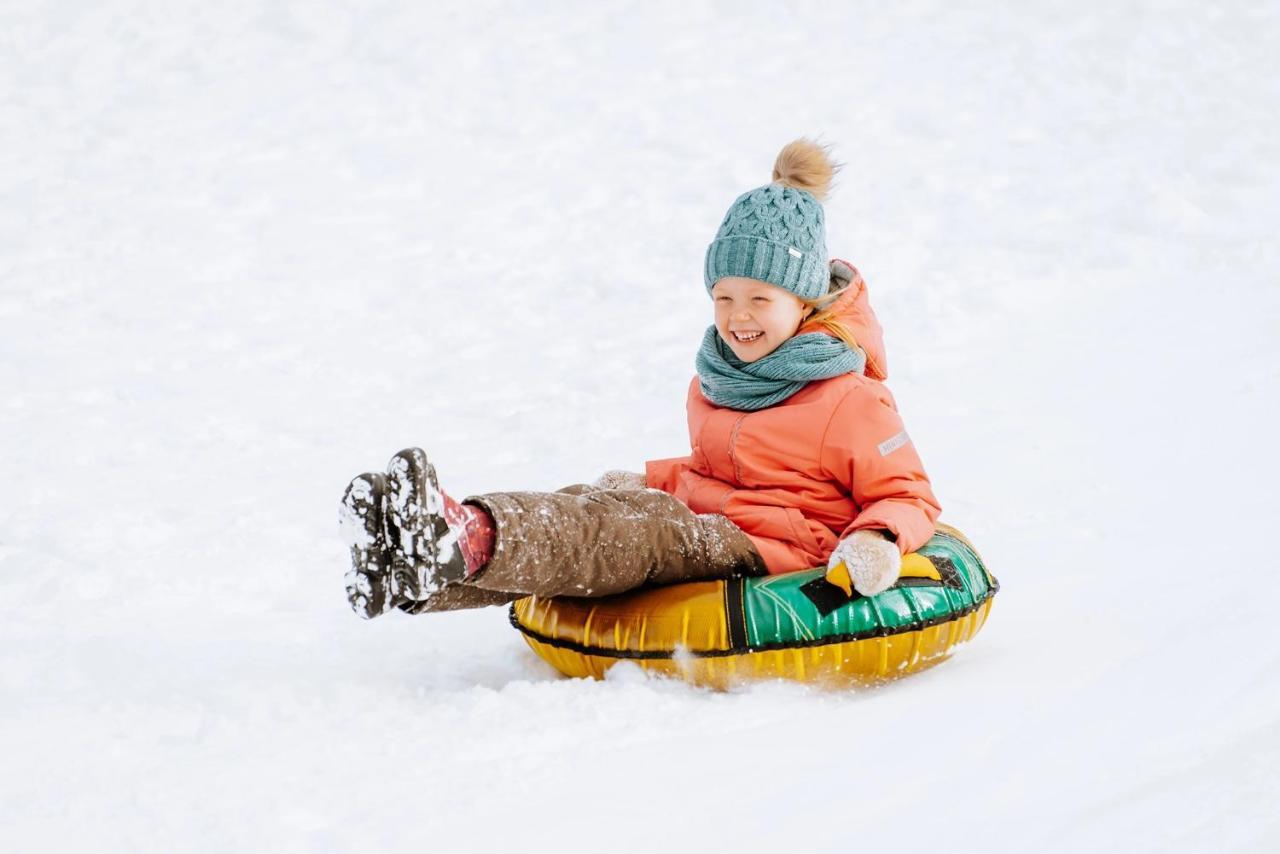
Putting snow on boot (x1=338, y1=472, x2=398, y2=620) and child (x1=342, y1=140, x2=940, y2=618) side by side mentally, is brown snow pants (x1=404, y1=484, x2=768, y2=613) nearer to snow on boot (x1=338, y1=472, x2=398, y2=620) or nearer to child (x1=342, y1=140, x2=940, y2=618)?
child (x1=342, y1=140, x2=940, y2=618)

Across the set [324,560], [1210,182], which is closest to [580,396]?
[324,560]

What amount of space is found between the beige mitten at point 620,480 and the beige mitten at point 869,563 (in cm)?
80

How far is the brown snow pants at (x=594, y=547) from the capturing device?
2893mm

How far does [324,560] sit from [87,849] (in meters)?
2.20

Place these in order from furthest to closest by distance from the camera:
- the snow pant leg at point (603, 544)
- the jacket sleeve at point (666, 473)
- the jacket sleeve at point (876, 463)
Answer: the jacket sleeve at point (666, 473), the jacket sleeve at point (876, 463), the snow pant leg at point (603, 544)

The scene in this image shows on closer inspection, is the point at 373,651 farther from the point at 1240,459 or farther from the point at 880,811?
the point at 1240,459

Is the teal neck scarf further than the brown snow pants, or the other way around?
the teal neck scarf

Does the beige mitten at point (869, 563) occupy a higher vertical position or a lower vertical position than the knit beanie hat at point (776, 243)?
lower

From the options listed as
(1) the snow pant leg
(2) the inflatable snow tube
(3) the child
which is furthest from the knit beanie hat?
(2) the inflatable snow tube

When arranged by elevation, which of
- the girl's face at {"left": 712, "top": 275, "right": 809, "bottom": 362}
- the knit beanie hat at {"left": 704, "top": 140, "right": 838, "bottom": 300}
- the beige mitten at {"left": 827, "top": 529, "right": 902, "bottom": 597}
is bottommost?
the beige mitten at {"left": 827, "top": 529, "right": 902, "bottom": 597}

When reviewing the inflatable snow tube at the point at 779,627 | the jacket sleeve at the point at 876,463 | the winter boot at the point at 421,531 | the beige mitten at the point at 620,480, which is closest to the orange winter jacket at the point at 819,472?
the jacket sleeve at the point at 876,463

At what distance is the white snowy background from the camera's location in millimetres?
2428

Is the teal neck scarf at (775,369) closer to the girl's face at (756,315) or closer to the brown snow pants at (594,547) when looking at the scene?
the girl's face at (756,315)

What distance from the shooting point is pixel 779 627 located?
3053 millimetres
